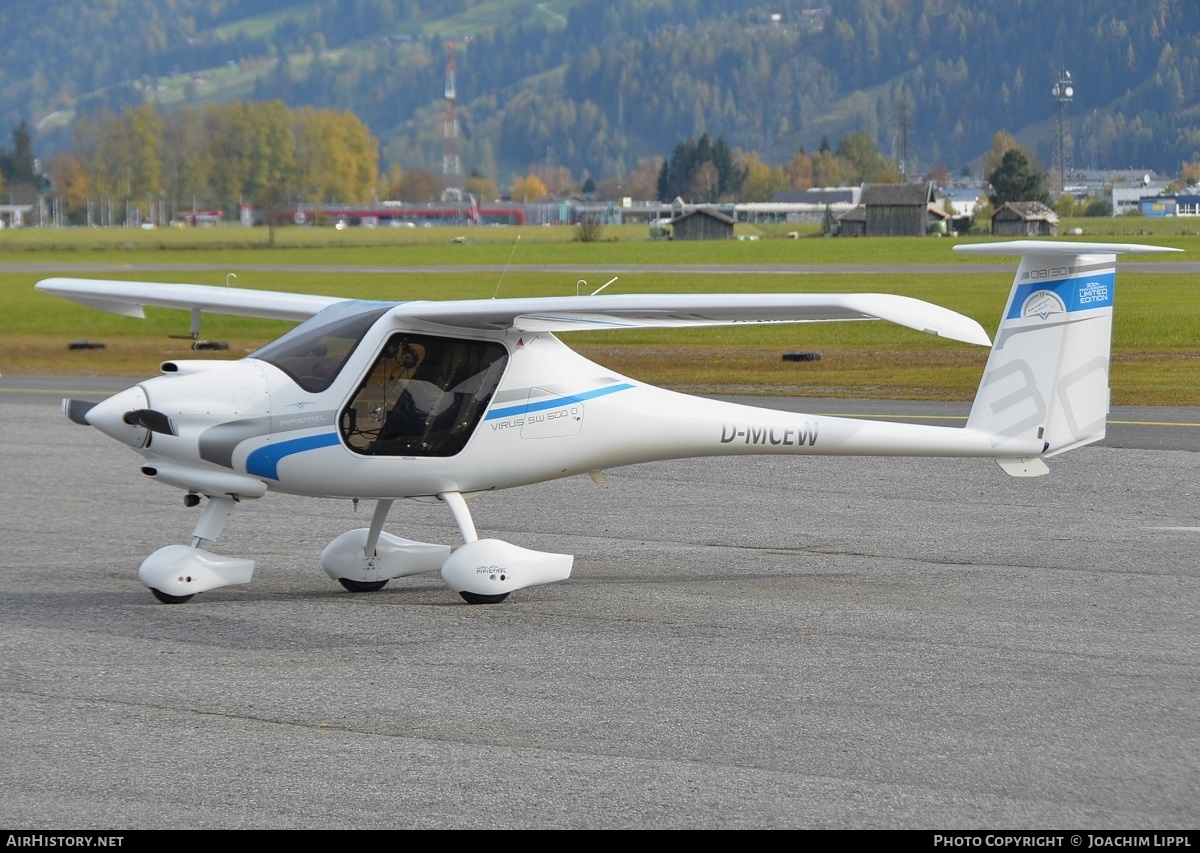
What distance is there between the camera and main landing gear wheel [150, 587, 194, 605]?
987 centimetres

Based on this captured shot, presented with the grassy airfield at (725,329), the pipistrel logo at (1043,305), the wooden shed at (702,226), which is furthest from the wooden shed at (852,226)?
the pipistrel logo at (1043,305)

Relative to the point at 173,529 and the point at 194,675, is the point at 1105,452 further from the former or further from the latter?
the point at 194,675

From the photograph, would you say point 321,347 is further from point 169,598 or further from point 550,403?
point 169,598

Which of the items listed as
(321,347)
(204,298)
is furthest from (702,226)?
(321,347)

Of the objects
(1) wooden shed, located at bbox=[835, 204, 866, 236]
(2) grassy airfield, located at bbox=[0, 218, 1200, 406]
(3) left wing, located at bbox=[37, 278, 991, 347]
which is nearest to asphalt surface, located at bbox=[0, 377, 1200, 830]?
(3) left wing, located at bbox=[37, 278, 991, 347]

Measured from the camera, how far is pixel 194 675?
26.9ft

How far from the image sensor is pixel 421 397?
31.7ft

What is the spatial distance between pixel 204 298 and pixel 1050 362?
627cm

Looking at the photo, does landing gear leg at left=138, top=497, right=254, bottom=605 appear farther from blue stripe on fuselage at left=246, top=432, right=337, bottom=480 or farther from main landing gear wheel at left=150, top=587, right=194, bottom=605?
blue stripe on fuselage at left=246, top=432, right=337, bottom=480

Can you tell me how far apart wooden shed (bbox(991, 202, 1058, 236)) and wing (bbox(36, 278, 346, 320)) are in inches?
3460

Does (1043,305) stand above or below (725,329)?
above

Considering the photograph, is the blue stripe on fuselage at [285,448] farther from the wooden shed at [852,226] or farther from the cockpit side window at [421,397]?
the wooden shed at [852,226]

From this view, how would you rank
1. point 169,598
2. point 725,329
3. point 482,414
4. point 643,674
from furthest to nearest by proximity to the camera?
point 725,329 < point 169,598 < point 482,414 < point 643,674

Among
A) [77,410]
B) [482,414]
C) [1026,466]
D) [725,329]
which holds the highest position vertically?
[77,410]
